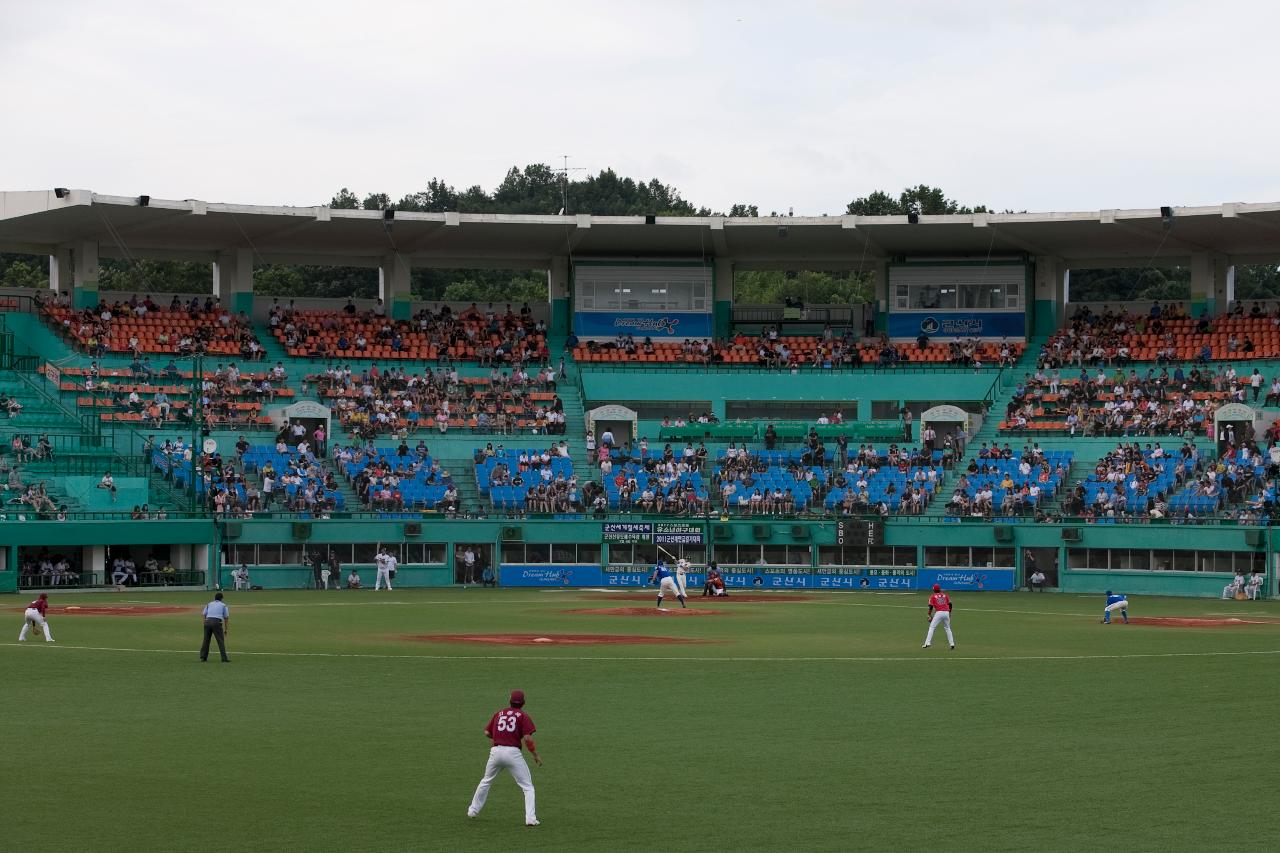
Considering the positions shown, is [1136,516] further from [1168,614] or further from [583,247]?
[583,247]

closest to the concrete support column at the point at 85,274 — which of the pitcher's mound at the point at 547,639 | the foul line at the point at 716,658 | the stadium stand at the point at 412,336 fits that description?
the stadium stand at the point at 412,336

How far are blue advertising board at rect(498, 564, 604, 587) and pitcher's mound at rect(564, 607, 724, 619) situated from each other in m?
15.1

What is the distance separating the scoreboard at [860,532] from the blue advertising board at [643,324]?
20521mm

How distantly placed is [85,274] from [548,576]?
27588 mm

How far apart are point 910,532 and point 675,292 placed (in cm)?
2318

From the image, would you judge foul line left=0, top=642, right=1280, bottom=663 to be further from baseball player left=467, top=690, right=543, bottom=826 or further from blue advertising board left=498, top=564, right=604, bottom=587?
blue advertising board left=498, top=564, right=604, bottom=587

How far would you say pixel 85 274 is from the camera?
246 ft

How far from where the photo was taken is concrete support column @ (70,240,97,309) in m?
75.1

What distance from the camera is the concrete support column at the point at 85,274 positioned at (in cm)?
7506

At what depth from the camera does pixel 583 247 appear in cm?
8050

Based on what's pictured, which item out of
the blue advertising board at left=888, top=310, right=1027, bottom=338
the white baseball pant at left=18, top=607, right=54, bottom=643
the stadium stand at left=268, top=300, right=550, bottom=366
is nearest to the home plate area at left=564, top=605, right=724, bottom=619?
the white baseball pant at left=18, top=607, right=54, bottom=643

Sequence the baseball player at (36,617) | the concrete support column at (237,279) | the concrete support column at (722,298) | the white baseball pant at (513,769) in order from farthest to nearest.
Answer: the concrete support column at (722,298) < the concrete support column at (237,279) < the baseball player at (36,617) < the white baseball pant at (513,769)

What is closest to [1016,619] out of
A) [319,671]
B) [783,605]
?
[783,605]

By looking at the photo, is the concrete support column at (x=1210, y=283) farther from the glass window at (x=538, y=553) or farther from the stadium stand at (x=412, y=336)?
the glass window at (x=538, y=553)
